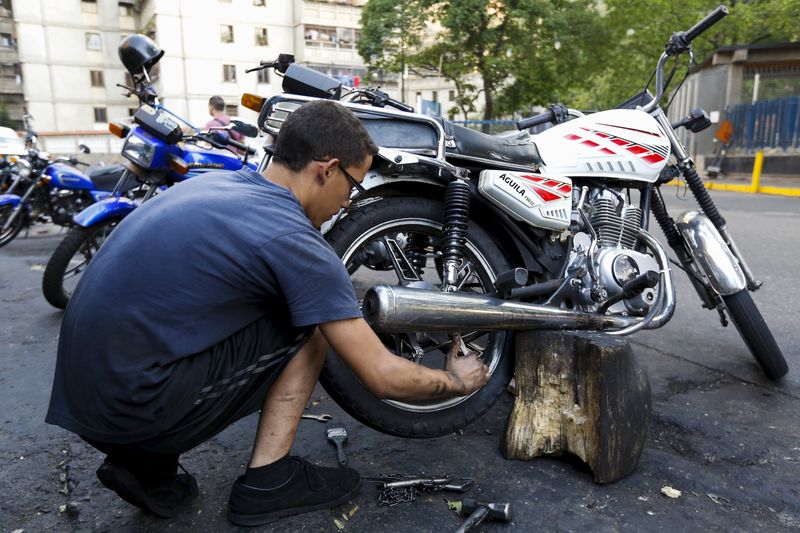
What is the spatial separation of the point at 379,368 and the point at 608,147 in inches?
64.9

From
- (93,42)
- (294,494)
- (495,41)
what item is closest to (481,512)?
(294,494)

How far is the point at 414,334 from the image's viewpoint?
229 cm

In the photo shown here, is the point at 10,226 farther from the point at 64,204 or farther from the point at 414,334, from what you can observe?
the point at 414,334

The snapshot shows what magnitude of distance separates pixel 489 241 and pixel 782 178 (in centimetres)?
1640

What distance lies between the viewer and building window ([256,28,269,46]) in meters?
38.8

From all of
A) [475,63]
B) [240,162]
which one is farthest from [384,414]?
[475,63]

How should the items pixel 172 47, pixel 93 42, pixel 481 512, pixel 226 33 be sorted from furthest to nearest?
pixel 93 42, pixel 226 33, pixel 172 47, pixel 481 512

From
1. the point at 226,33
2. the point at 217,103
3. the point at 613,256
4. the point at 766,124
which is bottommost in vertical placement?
the point at 613,256

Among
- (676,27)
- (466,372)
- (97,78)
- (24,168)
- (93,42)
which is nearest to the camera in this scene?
(466,372)

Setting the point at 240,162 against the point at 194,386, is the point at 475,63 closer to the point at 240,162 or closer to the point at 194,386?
the point at 240,162

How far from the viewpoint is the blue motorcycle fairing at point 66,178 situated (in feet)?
21.6

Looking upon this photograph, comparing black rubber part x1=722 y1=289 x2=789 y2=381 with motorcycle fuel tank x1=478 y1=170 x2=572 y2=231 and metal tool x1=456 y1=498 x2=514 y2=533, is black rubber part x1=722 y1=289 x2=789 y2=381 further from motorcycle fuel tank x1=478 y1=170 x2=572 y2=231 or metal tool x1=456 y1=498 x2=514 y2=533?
metal tool x1=456 y1=498 x2=514 y2=533

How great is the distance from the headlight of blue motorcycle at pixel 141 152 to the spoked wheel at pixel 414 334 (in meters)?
2.45

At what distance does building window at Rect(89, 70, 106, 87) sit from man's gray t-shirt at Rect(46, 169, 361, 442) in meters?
44.3
